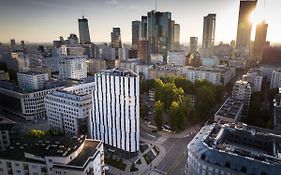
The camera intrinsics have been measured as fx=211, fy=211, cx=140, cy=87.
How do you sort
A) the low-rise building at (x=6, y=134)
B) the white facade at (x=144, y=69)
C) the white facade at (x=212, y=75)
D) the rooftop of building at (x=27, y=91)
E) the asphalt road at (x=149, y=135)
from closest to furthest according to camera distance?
1. the low-rise building at (x=6, y=134)
2. the asphalt road at (x=149, y=135)
3. the rooftop of building at (x=27, y=91)
4. the white facade at (x=212, y=75)
5. the white facade at (x=144, y=69)

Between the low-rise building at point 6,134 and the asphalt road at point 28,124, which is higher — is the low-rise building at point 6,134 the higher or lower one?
the higher one

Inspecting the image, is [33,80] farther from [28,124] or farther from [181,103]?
[181,103]

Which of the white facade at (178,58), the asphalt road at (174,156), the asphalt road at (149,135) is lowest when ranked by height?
the asphalt road at (174,156)

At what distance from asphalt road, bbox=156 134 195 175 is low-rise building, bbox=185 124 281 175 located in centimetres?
1056

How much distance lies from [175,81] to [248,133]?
70711mm

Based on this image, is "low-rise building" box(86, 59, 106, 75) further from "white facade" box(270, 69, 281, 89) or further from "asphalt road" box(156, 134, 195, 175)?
"white facade" box(270, 69, 281, 89)

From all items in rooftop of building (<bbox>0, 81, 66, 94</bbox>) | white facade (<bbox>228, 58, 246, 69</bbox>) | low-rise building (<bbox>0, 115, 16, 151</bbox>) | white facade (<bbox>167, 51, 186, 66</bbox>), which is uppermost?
white facade (<bbox>167, 51, 186, 66</bbox>)

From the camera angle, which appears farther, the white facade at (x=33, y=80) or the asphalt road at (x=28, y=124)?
the white facade at (x=33, y=80)

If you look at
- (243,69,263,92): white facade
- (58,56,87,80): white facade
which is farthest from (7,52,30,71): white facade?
(243,69,263,92): white facade

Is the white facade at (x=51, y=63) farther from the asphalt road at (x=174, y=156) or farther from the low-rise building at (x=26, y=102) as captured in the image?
the asphalt road at (x=174, y=156)

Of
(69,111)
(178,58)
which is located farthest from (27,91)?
(178,58)

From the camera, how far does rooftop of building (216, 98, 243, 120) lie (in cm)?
7024

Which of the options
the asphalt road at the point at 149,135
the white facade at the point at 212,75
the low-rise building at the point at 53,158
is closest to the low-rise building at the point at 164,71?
the white facade at the point at 212,75

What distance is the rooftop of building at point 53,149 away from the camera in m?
38.5
